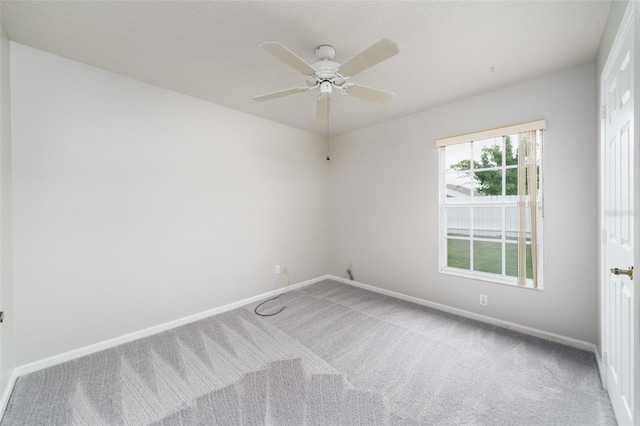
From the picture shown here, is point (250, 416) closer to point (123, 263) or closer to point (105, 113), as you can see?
point (123, 263)

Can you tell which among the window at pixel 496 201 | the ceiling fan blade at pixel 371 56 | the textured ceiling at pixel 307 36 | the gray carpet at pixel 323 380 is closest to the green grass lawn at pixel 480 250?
the window at pixel 496 201

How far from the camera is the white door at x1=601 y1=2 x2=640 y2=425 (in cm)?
127

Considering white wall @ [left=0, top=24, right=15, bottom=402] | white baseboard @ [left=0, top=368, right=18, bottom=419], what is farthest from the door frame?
white wall @ [left=0, top=24, right=15, bottom=402]

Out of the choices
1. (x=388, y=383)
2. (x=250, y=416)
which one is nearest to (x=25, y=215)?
(x=250, y=416)

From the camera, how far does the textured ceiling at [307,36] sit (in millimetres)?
1656

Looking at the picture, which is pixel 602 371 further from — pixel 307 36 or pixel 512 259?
pixel 307 36

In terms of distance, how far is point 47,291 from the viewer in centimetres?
214

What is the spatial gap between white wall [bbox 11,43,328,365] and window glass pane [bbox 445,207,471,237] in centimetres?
245

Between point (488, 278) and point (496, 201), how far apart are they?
35.0 inches

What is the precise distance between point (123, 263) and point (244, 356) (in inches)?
59.9

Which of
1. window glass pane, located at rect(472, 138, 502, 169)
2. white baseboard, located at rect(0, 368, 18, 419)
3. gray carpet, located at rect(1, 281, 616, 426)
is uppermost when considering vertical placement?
window glass pane, located at rect(472, 138, 502, 169)

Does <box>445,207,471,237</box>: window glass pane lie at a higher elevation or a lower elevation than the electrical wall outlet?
higher

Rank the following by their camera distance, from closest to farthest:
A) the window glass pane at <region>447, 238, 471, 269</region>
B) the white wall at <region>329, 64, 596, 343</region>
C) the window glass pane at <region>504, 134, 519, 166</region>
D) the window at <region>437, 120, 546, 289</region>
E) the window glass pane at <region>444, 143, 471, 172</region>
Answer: the white wall at <region>329, 64, 596, 343</region> → the window at <region>437, 120, 546, 289</region> → the window glass pane at <region>504, 134, 519, 166</region> → the window glass pane at <region>444, 143, 471, 172</region> → the window glass pane at <region>447, 238, 471, 269</region>

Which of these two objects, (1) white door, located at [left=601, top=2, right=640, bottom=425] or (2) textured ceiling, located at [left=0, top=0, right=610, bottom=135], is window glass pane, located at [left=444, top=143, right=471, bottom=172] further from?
(1) white door, located at [left=601, top=2, right=640, bottom=425]
